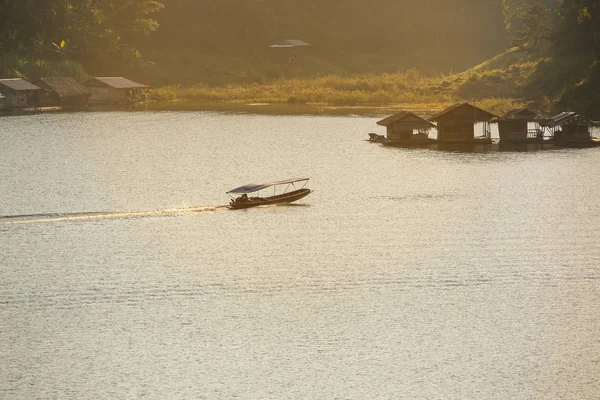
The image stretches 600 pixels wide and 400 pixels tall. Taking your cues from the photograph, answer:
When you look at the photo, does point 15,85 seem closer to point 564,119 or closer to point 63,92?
point 63,92

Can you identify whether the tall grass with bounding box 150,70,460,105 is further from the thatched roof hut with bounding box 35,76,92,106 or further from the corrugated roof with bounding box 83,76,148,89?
the thatched roof hut with bounding box 35,76,92,106

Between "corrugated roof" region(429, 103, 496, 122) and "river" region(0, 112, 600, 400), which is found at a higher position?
"corrugated roof" region(429, 103, 496, 122)

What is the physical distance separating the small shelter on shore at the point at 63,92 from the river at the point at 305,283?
46495 mm

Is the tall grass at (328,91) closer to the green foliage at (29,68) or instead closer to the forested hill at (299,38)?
the forested hill at (299,38)

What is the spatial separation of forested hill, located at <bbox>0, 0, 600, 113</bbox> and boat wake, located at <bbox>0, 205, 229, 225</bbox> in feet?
164

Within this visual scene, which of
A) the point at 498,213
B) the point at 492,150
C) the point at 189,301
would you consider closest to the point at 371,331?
the point at 189,301

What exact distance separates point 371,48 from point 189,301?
13723 centimetres

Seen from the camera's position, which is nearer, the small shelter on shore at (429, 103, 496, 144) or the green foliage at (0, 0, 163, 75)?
the small shelter on shore at (429, 103, 496, 144)

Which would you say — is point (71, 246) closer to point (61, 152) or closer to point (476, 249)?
point (476, 249)

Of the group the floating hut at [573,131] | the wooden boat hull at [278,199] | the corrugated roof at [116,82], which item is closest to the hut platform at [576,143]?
the floating hut at [573,131]

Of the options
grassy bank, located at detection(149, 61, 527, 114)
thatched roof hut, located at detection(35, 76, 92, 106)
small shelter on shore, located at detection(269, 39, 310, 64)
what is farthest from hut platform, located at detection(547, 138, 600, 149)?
small shelter on shore, located at detection(269, 39, 310, 64)

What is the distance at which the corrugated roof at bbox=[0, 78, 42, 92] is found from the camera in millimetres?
110000

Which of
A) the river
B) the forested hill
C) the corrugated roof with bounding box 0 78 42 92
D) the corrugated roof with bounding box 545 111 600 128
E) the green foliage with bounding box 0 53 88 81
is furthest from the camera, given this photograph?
the green foliage with bounding box 0 53 88 81

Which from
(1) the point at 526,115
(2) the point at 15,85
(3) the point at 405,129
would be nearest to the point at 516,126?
(1) the point at 526,115
